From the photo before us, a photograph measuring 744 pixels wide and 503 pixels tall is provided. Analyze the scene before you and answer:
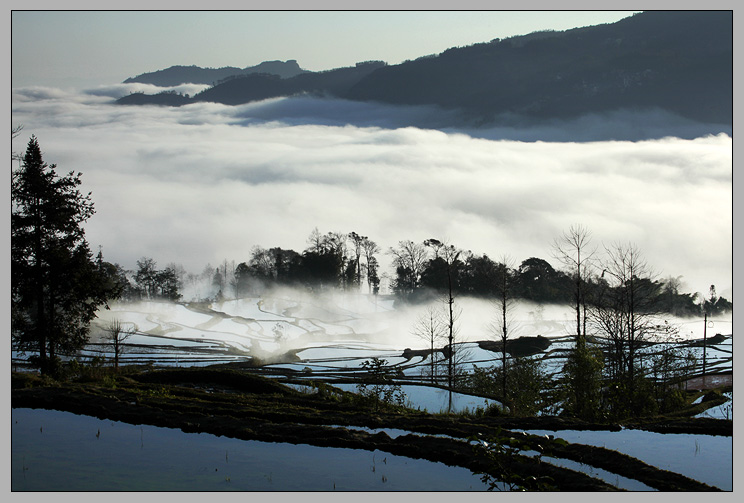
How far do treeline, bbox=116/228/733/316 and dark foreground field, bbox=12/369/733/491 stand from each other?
6726cm

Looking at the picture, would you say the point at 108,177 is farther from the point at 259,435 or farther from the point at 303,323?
the point at 259,435

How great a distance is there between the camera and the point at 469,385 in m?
39.3

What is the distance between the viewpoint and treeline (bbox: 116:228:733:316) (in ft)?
295

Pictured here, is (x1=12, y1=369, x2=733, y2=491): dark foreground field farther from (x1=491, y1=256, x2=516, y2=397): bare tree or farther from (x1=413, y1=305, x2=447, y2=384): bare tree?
(x1=413, y1=305, x2=447, y2=384): bare tree

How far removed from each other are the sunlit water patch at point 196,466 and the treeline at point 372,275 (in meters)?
72.6

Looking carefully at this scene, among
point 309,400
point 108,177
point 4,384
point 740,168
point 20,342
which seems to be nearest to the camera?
point 4,384

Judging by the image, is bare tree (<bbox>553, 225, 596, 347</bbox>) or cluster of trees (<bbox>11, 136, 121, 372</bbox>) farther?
bare tree (<bbox>553, 225, 596, 347</bbox>)

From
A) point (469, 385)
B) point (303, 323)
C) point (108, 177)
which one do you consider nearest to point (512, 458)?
point (469, 385)

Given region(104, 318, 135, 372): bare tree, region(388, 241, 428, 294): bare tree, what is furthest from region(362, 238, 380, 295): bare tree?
region(104, 318, 135, 372): bare tree

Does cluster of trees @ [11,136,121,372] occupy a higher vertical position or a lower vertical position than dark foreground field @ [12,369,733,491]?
higher

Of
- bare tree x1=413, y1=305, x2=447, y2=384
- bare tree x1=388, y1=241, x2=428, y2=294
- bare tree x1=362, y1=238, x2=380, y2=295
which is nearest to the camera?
bare tree x1=413, y1=305, x2=447, y2=384

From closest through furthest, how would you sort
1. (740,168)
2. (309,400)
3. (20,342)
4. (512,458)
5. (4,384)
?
(512,458), (4,384), (740,168), (309,400), (20,342)

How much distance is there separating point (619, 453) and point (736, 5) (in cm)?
1027

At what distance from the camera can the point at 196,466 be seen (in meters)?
12.8
